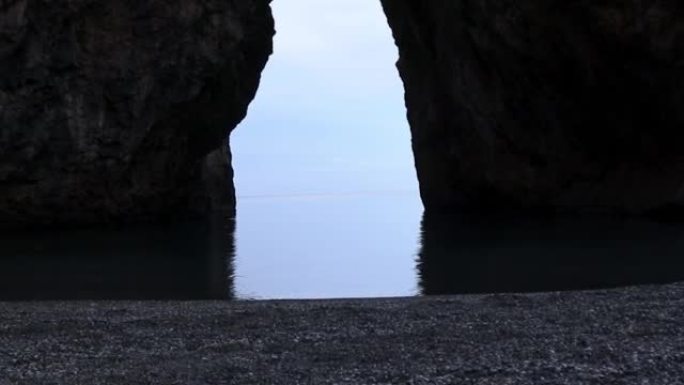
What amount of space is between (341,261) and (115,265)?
5103 millimetres

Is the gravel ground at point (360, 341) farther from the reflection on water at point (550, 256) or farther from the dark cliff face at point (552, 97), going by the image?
the dark cliff face at point (552, 97)

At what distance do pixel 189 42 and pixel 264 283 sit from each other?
15.3 meters

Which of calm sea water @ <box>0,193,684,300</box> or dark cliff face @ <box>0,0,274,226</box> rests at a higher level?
dark cliff face @ <box>0,0,274,226</box>

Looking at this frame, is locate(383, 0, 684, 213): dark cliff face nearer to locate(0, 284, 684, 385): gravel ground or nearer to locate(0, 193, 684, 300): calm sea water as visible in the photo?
locate(0, 193, 684, 300): calm sea water

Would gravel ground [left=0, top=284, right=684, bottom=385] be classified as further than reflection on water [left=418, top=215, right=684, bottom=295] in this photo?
No

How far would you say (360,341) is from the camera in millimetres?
9438

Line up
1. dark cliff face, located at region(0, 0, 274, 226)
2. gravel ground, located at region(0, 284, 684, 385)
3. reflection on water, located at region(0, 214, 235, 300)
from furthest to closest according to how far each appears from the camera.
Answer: dark cliff face, located at region(0, 0, 274, 226) < reflection on water, located at region(0, 214, 235, 300) < gravel ground, located at region(0, 284, 684, 385)

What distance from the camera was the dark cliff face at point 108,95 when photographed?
26.0 m

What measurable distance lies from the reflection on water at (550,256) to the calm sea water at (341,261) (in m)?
0.03

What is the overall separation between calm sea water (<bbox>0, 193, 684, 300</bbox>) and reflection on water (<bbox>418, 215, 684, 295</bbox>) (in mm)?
28

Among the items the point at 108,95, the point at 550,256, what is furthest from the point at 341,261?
the point at 108,95

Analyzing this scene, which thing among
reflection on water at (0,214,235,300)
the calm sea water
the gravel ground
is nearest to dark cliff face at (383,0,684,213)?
the calm sea water

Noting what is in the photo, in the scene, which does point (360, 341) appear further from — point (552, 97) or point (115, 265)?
point (552, 97)

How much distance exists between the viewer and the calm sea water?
15.8 metres
